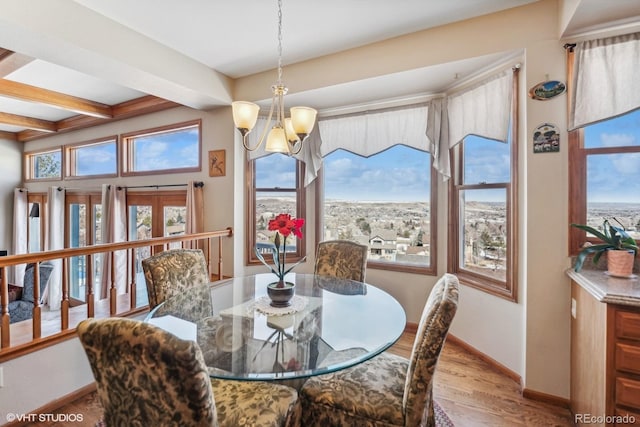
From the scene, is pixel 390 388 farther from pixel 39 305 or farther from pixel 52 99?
pixel 52 99

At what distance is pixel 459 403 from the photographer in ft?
6.63

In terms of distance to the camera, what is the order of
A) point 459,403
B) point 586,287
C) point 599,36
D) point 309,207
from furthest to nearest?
point 309,207 < point 459,403 < point 599,36 < point 586,287

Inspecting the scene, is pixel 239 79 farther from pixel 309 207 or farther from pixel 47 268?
pixel 47 268

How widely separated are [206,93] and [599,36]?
3220 millimetres

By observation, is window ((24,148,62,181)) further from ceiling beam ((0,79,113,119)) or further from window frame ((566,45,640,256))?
window frame ((566,45,640,256))

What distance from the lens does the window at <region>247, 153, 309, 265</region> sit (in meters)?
3.61

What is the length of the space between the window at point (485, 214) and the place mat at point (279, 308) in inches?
65.7

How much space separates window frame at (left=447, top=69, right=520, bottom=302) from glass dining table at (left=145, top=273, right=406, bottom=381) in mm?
1092

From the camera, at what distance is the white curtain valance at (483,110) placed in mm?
2293

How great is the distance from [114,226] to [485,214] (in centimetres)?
475

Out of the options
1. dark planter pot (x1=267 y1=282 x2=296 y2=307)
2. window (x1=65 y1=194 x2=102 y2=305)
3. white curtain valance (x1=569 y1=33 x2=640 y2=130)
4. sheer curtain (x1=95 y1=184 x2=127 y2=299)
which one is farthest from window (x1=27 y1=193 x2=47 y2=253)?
white curtain valance (x1=569 y1=33 x2=640 y2=130)

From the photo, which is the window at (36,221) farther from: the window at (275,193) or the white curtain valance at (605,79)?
the white curtain valance at (605,79)

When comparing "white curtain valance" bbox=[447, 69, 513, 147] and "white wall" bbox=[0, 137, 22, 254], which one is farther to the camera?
"white wall" bbox=[0, 137, 22, 254]

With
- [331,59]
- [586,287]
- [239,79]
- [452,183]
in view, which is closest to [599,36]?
[452,183]
